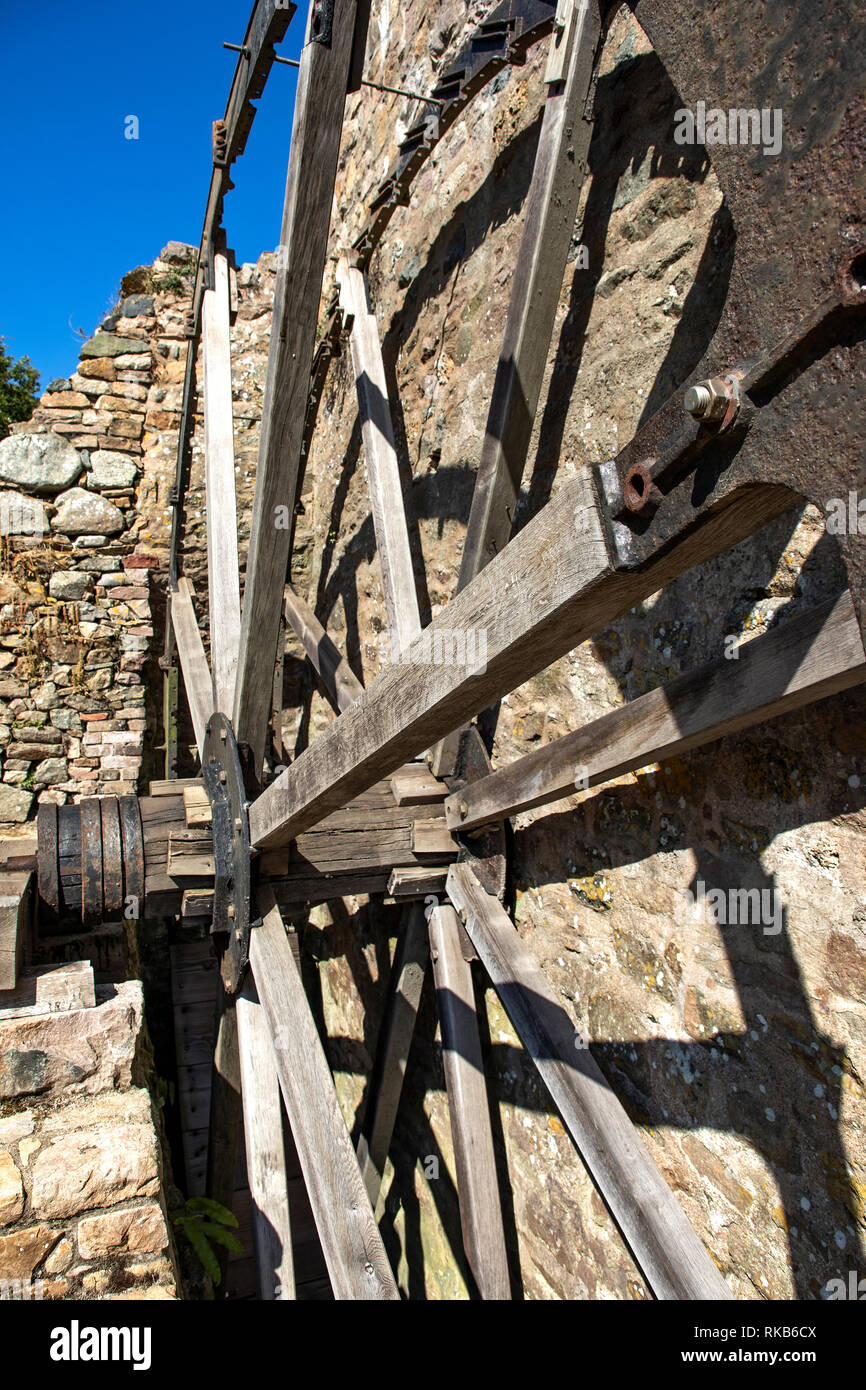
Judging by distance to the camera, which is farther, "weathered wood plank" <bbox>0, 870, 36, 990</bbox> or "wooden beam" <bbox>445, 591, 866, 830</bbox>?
"weathered wood plank" <bbox>0, 870, 36, 990</bbox>

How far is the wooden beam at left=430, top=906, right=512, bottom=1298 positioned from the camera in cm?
238

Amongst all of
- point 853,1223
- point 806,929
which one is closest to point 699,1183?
point 853,1223

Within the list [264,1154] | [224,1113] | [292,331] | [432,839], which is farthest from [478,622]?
[224,1113]

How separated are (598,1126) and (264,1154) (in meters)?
1.15

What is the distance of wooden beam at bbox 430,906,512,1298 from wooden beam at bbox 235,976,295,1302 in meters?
0.53

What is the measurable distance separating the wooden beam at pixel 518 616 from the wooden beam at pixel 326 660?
1723 millimetres

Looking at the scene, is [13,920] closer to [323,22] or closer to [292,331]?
[292,331]

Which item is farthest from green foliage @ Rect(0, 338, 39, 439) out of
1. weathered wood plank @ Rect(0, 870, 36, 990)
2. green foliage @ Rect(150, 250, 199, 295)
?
weathered wood plank @ Rect(0, 870, 36, 990)

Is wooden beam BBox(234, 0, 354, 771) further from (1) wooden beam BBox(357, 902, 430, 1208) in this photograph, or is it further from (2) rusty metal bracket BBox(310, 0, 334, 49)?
(1) wooden beam BBox(357, 902, 430, 1208)

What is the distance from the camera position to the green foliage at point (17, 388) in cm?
829

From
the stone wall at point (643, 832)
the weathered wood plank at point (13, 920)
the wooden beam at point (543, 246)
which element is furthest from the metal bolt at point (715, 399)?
the weathered wood plank at point (13, 920)

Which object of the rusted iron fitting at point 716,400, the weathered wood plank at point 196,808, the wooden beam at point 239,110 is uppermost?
the wooden beam at point 239,110

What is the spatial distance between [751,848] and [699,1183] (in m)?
0.80

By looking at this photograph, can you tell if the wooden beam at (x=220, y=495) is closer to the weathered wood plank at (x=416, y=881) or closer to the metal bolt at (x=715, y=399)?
the weathered wood plank at (x=416, y=881)
